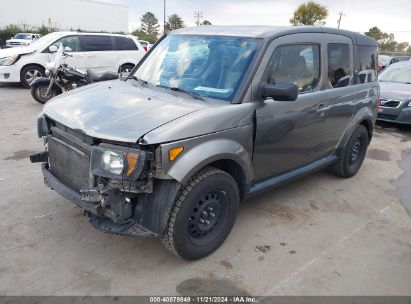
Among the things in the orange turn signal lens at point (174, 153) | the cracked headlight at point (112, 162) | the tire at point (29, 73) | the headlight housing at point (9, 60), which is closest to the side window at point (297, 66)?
the orange turn signal lens at point (174, 153)

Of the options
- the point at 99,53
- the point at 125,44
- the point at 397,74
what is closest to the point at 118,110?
the point at 397,74

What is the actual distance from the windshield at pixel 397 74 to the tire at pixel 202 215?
26.4ft

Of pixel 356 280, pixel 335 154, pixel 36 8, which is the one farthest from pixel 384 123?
pixel 36 8

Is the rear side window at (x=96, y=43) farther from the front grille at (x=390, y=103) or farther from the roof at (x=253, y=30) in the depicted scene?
the front grille at (x=390, y=103)

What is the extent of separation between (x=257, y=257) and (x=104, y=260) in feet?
4.46

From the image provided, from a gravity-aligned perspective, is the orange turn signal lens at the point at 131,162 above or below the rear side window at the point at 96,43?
below

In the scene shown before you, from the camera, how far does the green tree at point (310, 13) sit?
52.4 m

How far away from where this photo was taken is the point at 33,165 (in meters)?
5.18

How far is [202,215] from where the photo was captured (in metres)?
3.16

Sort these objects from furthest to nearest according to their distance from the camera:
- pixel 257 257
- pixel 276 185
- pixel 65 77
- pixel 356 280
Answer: pixel 65 77 → pixel 276 185 → pixel 257 257 → pixel 356 280

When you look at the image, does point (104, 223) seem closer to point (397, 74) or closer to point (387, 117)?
point (387, 117)

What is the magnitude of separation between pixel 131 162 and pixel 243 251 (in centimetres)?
146

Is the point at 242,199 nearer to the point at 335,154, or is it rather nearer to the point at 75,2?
the point at 335,154

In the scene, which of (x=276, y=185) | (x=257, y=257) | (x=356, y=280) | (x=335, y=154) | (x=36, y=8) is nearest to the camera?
(x=356, y=280)
